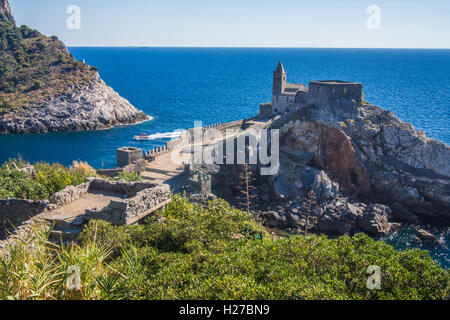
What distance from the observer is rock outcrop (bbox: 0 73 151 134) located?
77.2 meters

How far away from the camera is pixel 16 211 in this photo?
19.8m

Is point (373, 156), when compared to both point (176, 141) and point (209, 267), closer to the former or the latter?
point (176, 141)

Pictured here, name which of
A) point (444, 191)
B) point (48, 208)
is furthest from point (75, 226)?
point (444, 191)

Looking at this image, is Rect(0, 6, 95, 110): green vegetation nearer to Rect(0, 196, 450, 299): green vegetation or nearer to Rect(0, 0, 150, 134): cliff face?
Rect(0, 0, 150, 134): cliff face

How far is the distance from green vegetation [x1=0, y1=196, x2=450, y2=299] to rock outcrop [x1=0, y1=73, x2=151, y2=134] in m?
69.8

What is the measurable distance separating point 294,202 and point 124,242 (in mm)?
27157

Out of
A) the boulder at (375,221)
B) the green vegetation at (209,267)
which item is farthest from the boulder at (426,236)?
the green vegetation at (209,267)

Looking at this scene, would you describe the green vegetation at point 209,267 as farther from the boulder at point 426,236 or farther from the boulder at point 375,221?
the boulder at point 426,236

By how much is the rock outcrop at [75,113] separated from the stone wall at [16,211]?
63282 mm

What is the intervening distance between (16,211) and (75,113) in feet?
218

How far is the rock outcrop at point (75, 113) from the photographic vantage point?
7725 cm

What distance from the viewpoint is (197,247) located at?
47.6 ft

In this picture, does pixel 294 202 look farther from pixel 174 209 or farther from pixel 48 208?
pixel 48 208

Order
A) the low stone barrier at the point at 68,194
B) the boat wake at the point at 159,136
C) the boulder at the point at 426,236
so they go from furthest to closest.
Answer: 1. the boat wake at the point at 159,136
2. the boulder at the point at 426,236
3. the low stone barrier at the point at 68,194
